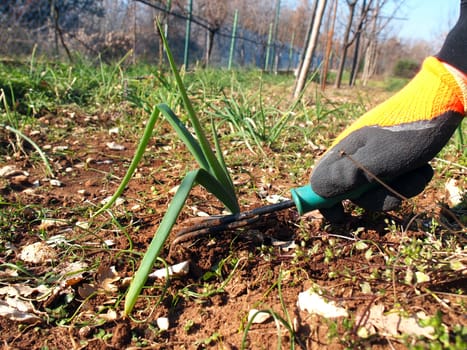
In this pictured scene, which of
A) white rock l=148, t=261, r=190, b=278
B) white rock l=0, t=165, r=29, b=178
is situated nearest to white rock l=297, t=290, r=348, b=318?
white rock l=148, t=261, r=190, b=278

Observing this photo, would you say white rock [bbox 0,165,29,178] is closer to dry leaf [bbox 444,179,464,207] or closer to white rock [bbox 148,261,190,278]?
white rock [bbox 148,261,190,278]

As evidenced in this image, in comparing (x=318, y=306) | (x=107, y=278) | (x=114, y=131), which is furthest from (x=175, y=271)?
(x=114, y=131)

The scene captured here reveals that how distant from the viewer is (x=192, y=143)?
3.48 ft

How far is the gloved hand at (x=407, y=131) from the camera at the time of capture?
82 centimetres

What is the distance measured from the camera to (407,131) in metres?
0.84

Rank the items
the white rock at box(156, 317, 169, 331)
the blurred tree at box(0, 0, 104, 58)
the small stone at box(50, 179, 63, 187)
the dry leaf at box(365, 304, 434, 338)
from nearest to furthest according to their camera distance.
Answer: the dry leaf at box(365, 304, 434, 338) < the white rock at box(156, 317, 169, 331) < the small stone at box(50, 179, 63, 187) < the blurred tree at box(0, 0, 104, 58)

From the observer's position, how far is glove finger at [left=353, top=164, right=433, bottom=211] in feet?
3.04

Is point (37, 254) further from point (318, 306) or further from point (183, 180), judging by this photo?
point (318, 306)

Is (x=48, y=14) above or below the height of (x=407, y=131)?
above

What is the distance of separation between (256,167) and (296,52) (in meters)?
17.4

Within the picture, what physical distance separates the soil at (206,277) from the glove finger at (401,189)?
7 cm

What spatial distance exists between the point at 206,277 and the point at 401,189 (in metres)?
0.58

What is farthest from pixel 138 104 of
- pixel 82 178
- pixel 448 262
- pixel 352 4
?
pixel 352 4

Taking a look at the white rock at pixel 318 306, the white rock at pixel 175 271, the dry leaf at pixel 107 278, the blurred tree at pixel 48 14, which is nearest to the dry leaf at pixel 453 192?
the white rock at pixel 318 306
